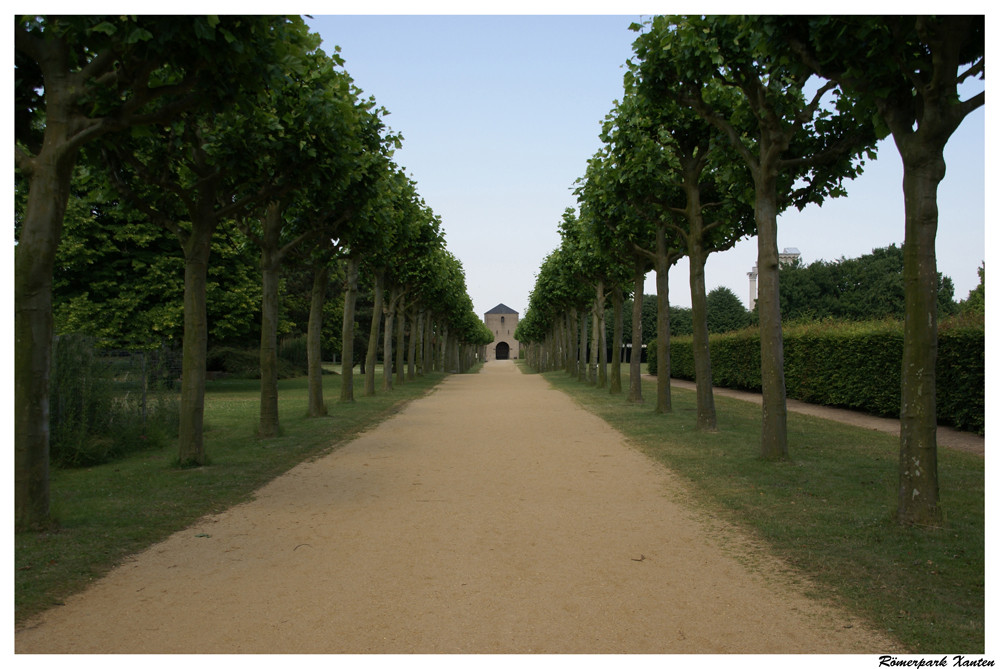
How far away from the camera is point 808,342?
70.9 feet

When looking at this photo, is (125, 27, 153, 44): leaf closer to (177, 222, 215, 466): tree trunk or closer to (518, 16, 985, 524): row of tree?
(177, 222, 215, 466): tree trunk

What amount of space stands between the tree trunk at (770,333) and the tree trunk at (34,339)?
8.47 meters

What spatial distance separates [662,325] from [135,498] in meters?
12.6

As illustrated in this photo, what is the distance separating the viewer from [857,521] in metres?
6.54

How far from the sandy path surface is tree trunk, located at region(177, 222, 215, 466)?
2039mm

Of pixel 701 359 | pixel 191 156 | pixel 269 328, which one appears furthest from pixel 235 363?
pixel 701 359

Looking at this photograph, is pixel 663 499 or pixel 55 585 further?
pixel 663 499

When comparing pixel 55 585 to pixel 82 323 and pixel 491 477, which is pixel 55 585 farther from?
pixel 82 323

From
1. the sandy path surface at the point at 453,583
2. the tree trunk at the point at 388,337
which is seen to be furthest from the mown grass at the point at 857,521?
the tree trunk at the point at 388,337

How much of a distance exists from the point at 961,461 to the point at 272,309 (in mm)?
11824

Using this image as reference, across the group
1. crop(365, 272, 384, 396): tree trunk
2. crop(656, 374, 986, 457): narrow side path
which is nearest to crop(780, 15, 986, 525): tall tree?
crop(656, 374, 986, 457): narrow side path

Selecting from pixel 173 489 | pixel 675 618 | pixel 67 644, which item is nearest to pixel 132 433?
pixel 173 489

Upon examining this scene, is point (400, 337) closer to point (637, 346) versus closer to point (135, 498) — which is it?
point (637, 346)

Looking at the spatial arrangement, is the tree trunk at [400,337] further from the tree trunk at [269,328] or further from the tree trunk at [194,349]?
the tree trunk at [194,349]
